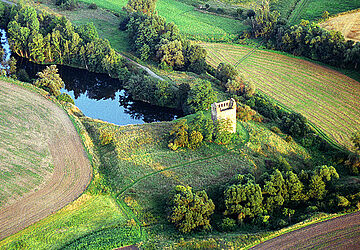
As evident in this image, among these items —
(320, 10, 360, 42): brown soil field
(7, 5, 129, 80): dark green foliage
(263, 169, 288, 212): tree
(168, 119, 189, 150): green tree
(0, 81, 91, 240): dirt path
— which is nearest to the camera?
(0, 81, 91, 240): dirt path

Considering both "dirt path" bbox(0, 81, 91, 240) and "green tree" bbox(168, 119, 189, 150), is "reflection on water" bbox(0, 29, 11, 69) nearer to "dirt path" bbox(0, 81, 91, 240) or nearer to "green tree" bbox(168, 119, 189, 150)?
"dirt path" bbox(0, 81, 91, 240)

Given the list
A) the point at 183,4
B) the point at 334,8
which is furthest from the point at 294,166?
the point at 183,4

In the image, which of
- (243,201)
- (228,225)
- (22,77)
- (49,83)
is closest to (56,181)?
(228,225)

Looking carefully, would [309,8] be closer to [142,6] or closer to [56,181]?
[142,6]

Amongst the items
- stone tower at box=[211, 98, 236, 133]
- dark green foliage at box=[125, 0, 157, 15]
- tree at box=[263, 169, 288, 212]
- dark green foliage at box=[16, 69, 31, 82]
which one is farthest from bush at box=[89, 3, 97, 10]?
tree at box=[263, 169, 288, 212]

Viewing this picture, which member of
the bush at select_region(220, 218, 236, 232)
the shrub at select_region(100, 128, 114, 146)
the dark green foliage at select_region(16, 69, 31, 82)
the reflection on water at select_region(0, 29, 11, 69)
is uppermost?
the reflection on water at select_region(0, 29, 11, 69)

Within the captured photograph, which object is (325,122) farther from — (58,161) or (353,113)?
(58,161)
